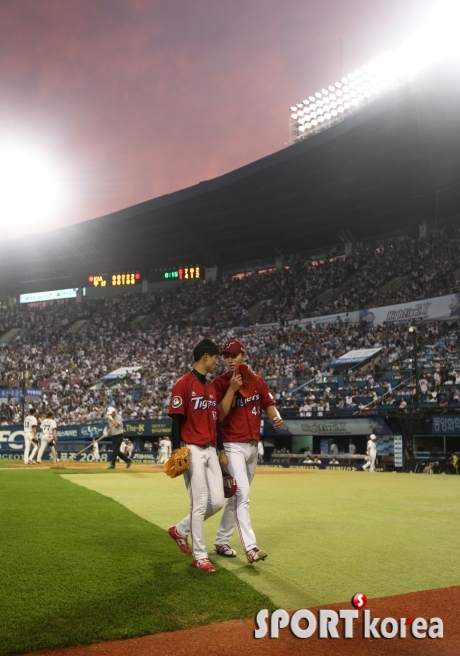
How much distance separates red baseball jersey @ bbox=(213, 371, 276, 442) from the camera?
6.72 metres

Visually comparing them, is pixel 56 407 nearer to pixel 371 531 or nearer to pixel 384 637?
pixel 371 531

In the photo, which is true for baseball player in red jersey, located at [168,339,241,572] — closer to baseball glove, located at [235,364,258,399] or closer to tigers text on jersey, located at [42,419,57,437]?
baseball glove, located at [235,364,258,399]

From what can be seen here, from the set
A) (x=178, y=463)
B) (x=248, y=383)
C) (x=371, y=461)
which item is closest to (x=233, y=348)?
(x=248, y=383)

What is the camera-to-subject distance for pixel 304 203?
44312 millimetres

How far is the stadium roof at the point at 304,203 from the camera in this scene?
34625 millimetres

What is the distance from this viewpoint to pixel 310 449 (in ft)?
107

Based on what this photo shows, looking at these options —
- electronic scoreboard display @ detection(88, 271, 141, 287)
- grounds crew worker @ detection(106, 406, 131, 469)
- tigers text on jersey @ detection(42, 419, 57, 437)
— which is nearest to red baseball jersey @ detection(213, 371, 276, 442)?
grounds crew worker @ detection(106, 406, 131, 469)

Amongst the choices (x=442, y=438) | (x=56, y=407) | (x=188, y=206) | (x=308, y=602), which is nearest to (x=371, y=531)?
(x=308, y=602)

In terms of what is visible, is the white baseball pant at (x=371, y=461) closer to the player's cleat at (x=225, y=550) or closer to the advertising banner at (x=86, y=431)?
the advertising banner at (x=86, y=431)

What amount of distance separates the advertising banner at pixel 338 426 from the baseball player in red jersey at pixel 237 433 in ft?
70.0

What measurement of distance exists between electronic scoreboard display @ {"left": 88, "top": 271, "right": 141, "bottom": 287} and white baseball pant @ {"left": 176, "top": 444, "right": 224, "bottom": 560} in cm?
5219

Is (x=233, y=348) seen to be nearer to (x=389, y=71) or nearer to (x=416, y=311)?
(x=416, y=311)

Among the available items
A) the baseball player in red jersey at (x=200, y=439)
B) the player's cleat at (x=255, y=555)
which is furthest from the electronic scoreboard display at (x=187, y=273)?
the player's cleat at (x=255, y=555)

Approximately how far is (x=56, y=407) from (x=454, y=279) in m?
25.2
